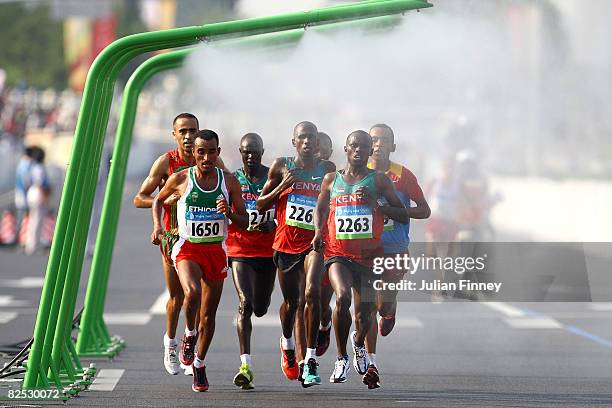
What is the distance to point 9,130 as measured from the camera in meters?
45.1

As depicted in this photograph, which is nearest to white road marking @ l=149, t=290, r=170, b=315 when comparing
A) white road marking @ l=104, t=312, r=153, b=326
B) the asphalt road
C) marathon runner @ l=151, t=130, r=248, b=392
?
the asphalt road

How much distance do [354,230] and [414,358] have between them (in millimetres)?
3062

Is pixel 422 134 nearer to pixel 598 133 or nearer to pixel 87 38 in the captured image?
pixel 598 133

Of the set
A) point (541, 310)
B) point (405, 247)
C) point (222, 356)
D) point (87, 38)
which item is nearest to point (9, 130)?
point (87, 38)

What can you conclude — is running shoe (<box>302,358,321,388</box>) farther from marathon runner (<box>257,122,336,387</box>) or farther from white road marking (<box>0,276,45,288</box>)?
white road marking (<box>0,276,45,288</box>)

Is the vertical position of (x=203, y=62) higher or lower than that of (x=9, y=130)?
lower

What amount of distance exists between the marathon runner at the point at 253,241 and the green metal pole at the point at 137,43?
3.70ft

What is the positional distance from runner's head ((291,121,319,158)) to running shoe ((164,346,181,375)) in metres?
1.84

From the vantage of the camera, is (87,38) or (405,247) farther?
(87,38)

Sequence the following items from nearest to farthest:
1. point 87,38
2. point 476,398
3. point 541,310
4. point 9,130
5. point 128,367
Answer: point 476,398 < point 128,367 < point 541,310 < point 9,130 < point 87,38

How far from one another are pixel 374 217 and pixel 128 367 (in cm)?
299

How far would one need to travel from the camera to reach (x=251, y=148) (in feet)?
39.0

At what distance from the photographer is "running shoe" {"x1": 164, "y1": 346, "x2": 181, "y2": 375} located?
1202 centimetres

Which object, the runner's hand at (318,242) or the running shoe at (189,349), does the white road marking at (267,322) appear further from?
the runner's hand at (318,242)
